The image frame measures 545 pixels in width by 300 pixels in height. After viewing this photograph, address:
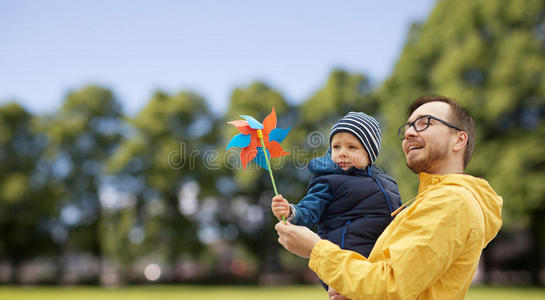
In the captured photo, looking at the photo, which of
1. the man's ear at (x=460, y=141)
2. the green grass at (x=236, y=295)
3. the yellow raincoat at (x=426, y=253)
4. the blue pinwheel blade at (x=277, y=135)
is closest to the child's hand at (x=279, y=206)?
the yellow raincoat at (x=426, y=253)

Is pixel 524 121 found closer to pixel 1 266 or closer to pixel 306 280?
pixel 306 280

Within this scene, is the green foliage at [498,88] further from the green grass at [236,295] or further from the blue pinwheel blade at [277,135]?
the blue pinwheel blade at [277,135]

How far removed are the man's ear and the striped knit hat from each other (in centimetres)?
62

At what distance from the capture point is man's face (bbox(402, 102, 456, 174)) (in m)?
2.37

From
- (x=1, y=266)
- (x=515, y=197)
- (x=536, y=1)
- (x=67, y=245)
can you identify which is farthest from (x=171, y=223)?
(x=536, y=1)

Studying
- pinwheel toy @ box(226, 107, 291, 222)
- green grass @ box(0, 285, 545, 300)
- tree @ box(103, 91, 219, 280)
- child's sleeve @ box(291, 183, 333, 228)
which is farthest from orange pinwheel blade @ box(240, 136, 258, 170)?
tree @ box(103, 91, 219, 280)

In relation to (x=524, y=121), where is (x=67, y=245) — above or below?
below

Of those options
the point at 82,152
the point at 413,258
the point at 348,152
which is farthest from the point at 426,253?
the point at 82,152

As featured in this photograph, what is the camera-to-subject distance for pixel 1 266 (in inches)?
1721

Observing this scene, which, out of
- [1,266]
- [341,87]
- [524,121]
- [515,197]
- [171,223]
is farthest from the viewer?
[1,266]

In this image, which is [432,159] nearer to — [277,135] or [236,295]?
[277,135]

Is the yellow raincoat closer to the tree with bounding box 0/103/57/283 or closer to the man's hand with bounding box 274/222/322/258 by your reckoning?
the man's hand with bounding box 274/222/322/258

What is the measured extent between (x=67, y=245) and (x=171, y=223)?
10.6 m

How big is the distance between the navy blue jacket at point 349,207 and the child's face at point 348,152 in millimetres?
43
